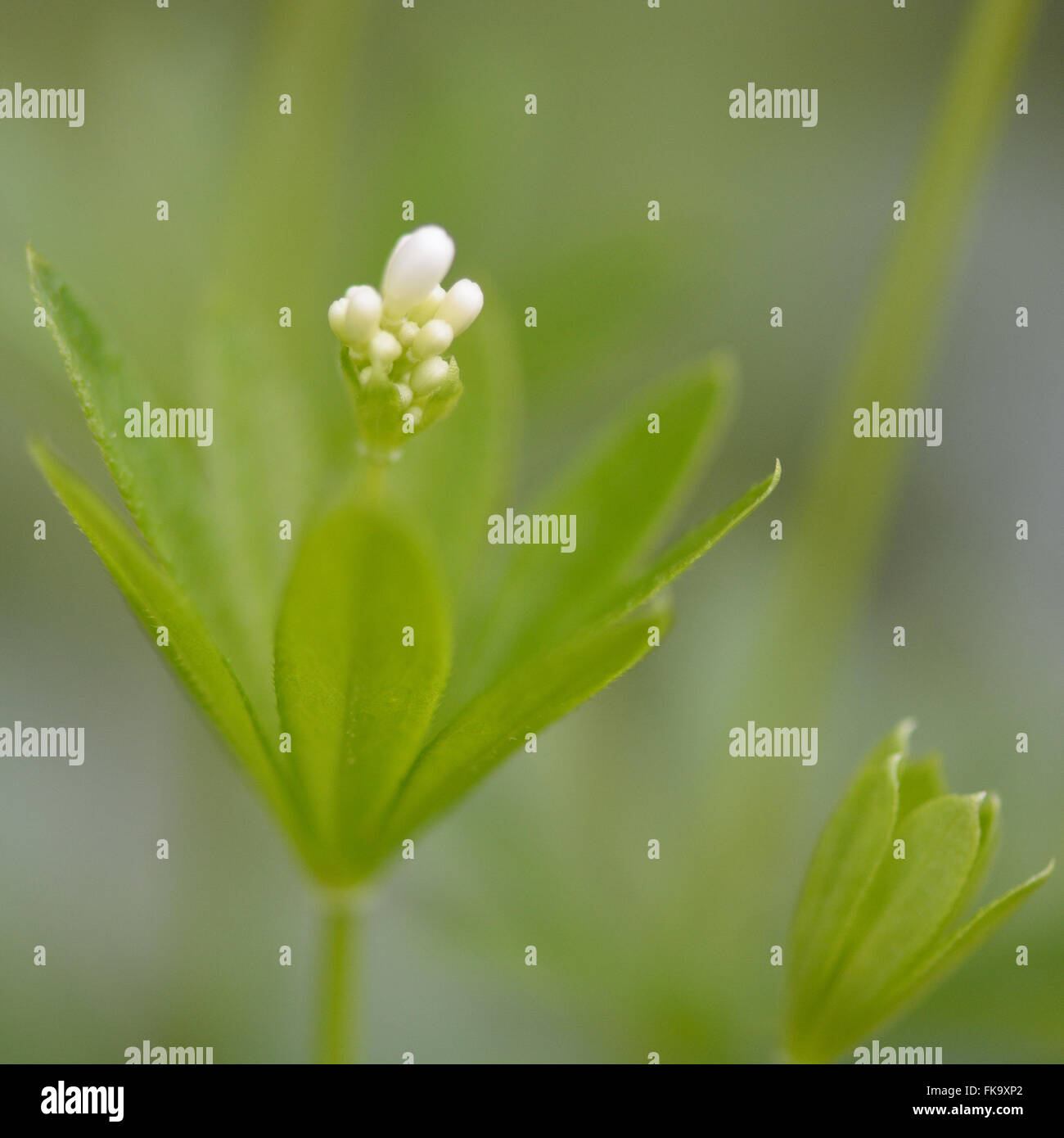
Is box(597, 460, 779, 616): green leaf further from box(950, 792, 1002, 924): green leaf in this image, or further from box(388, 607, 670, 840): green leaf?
box(950, 792, 1002, 924): green leaf

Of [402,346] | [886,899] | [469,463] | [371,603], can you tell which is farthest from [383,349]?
[886,899]

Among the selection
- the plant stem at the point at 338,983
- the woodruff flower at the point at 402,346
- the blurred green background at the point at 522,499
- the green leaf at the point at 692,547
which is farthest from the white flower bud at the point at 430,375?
the blurred green background at the point at 522,499

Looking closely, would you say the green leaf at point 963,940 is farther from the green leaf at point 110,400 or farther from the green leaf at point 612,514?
the green leaf at point 110,400

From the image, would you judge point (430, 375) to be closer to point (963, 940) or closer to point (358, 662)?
point (358, 662)

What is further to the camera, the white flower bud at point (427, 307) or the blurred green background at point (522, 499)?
the blurred green background at point (522, 499)

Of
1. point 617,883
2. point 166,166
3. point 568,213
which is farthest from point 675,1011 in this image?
point 166,166
